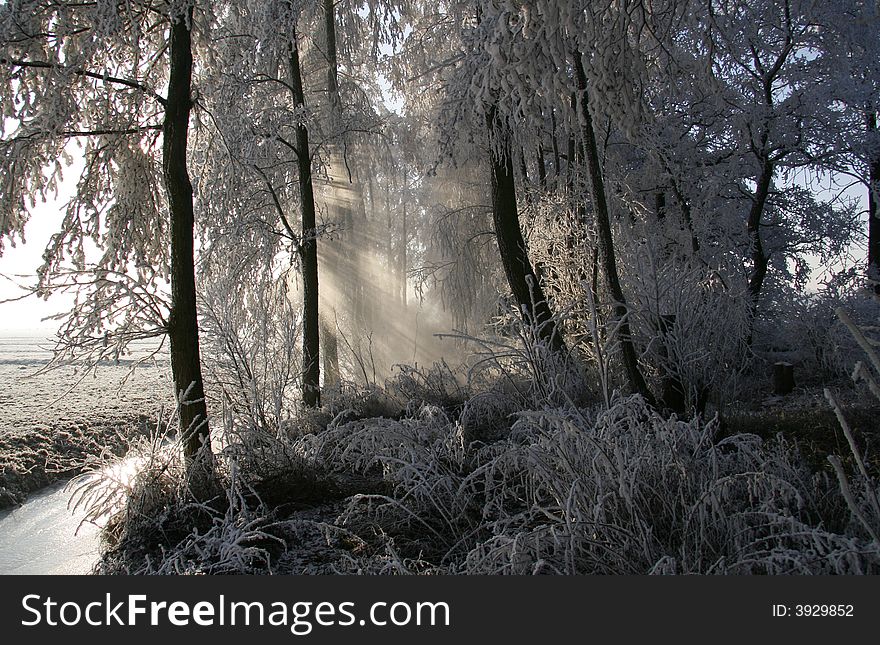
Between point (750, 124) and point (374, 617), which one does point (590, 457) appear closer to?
point (374, 617)

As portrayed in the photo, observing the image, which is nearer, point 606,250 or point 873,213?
point 606,250

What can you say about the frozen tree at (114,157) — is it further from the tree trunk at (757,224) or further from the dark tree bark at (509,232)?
the tree trunk at (757,224)

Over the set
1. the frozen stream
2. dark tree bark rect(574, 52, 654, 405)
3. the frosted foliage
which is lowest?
the frozen stream

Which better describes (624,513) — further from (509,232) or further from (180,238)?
(509,232)

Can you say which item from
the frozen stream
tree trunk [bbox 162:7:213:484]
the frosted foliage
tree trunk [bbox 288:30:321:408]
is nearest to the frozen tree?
tree trunk [bbox 162:7:213:484]

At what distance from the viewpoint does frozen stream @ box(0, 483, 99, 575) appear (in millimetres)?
4191

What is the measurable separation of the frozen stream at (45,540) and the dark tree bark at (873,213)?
10510 mm

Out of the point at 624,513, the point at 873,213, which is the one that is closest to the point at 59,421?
the point at 624,513

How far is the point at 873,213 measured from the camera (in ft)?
36.3

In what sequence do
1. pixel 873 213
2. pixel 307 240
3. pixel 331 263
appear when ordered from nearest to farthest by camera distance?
pixel 307 240 < pixel 873 213 < pixel 331 263

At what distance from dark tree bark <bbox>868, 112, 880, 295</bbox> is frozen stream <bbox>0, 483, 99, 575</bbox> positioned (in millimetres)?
10510

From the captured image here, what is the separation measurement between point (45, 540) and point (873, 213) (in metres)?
13.1

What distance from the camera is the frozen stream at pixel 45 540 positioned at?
4.19m

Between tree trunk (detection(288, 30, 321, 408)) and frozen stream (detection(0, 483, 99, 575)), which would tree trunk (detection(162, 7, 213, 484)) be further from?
tree trunk (detection(288, 30, 321, 408))
